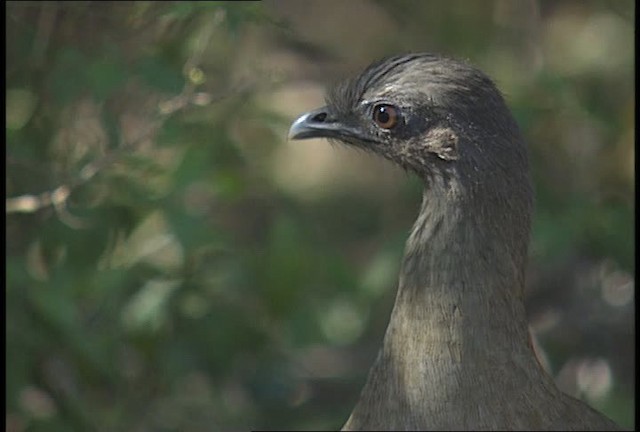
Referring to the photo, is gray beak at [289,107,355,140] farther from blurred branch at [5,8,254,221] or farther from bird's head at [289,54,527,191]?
blurred branch at [5,8,254,221]

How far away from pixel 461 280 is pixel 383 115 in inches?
25.5

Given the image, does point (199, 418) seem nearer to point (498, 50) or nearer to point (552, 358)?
point (552, 358)

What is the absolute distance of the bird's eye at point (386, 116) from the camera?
4633 millimetres

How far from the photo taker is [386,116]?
4.67m

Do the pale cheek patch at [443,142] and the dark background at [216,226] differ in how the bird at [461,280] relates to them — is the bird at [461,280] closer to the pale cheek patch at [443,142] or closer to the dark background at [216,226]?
the pale cheek patch at [443,142]

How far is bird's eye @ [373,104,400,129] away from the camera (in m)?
4.63

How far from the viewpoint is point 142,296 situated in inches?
219

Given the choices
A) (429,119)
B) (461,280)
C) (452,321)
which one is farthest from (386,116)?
(452,321)

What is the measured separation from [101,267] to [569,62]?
109 inches

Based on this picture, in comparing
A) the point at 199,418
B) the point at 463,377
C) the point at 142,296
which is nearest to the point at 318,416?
the point at 199,418

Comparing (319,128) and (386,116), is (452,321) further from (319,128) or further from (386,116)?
(319,128)

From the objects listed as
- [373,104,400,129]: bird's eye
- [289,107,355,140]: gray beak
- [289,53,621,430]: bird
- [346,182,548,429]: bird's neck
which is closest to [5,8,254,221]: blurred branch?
[289,107,355,140]: gray beak

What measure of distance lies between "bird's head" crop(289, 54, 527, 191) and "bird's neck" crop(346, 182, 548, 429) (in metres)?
0.13

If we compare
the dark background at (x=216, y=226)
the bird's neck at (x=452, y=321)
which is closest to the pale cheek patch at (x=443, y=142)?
the bird's neck at (x=452, y=321)
